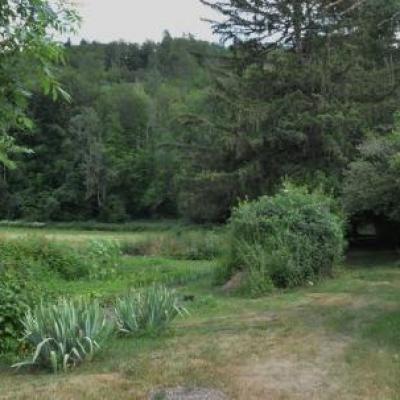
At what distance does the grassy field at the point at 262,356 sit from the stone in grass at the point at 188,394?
0.11 m

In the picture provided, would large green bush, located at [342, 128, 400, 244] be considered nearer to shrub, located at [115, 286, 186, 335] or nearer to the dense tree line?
the dense tree line

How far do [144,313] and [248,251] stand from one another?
5.73 m

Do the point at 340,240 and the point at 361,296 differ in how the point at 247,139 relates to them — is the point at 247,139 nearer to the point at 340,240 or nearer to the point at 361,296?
the point at 340,240

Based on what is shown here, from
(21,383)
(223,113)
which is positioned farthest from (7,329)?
(223,113)

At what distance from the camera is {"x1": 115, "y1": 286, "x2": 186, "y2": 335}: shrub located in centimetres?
762

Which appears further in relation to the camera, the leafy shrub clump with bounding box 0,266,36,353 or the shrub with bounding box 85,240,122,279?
the shrub with bounding box 85,240,122,279

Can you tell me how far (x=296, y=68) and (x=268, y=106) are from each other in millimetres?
2097

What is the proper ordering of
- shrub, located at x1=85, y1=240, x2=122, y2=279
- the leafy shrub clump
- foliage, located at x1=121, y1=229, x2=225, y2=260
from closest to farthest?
the leafy shrub clump → shrub, located at x1=85, y1=240, x2=122, y2=279 → foliage, located at x1=121, y1=229, x2=225, y2=260

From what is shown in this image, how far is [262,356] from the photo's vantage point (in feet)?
21.6

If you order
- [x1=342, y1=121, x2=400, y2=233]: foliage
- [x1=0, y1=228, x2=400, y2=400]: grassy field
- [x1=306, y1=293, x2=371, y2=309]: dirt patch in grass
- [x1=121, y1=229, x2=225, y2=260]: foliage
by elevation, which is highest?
[x1=342, y1=121, x2=400, y2=233]: foliage

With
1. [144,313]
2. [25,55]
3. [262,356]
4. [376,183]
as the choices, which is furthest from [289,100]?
[25,55]

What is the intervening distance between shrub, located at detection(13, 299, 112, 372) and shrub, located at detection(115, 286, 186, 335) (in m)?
1.02

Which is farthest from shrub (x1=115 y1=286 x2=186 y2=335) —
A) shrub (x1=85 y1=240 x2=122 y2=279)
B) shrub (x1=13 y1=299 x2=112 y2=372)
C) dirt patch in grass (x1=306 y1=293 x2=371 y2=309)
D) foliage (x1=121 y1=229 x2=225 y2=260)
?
foliage (x1=121 y1=229 x2=225 y2=260)

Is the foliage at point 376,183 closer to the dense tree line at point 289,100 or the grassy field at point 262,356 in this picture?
the dense tree line at point 289,100
